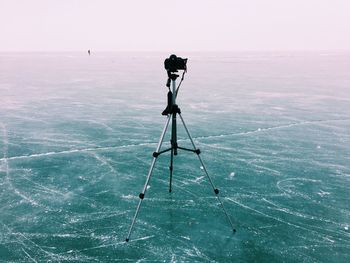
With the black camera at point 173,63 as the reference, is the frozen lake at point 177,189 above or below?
below

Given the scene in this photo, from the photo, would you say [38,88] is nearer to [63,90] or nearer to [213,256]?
[63,90]

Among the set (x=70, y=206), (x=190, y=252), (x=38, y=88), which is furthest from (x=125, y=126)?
(x=38, y=88)

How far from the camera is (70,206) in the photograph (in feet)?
18.9

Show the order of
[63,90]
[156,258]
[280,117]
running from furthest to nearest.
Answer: [63,90], [280,117], [156,258]

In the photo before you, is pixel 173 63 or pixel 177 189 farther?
pixel 177 189

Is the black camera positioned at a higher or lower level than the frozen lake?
higher

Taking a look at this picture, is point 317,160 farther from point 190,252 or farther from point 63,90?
point 63,90

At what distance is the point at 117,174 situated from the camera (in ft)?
23.4

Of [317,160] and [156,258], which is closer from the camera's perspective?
[156,258]

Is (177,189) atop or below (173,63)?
below

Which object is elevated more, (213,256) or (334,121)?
(334,121)

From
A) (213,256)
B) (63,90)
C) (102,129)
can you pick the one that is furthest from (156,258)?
(63,90)

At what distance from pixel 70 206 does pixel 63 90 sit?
16.4 metres

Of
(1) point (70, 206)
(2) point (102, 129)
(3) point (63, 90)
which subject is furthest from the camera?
(3) point (63, 90)
